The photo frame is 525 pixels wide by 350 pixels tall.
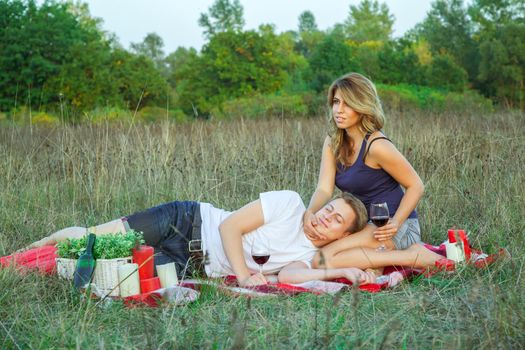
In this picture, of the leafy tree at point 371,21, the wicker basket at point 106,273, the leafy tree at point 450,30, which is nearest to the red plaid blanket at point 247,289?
the wicker basket at point 106,273

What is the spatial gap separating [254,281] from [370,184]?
1.07 meters

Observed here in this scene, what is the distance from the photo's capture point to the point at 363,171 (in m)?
4.20

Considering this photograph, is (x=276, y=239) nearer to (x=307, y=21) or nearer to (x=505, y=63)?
(x=505, y=63)

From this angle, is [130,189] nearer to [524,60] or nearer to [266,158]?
[266,158]

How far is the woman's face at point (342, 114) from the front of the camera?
4148 mm

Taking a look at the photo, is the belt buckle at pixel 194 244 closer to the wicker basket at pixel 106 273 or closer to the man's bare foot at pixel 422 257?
the wicker basket at pixel 106 273

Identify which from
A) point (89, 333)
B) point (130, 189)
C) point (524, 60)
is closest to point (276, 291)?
point (89, 333)

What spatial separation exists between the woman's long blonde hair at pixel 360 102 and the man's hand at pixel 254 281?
1066 mm

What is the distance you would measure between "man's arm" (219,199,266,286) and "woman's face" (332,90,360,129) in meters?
0.77

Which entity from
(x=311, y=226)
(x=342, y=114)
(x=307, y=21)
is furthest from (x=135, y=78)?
(x=307, y=21)

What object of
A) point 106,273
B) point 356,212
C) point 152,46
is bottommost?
point 106,273

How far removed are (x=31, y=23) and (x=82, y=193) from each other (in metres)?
15.5

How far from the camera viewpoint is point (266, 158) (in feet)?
20.6

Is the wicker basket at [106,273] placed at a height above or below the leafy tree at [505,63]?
below
